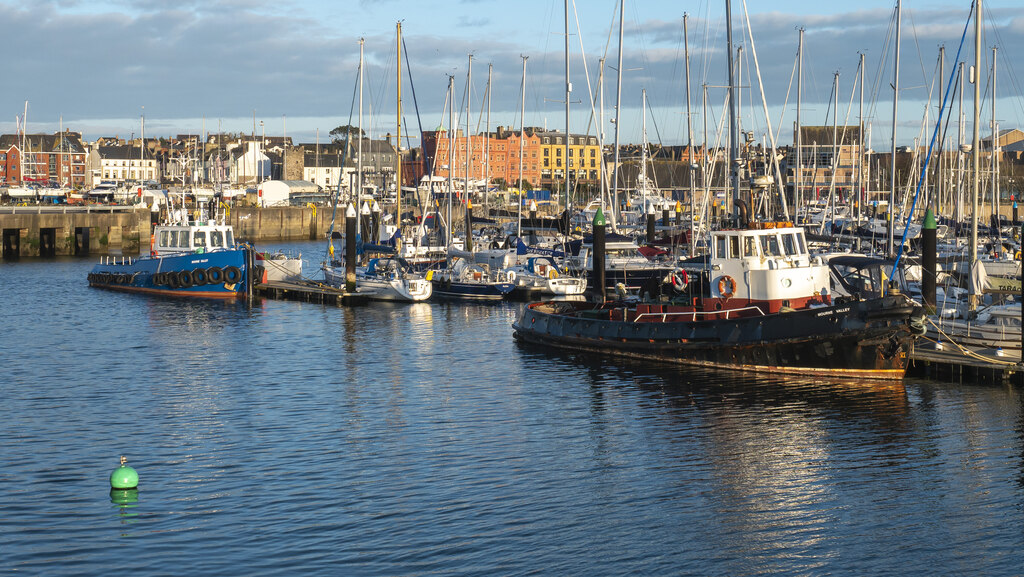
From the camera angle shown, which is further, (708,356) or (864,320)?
(708,356)

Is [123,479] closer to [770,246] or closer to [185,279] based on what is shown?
[770,246]

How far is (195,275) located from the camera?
178 ft

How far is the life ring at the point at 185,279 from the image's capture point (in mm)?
54531

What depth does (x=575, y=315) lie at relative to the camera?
123 ft

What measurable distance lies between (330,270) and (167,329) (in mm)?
14217

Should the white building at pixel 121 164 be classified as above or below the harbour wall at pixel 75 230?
above

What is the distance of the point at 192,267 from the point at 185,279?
0.69 m

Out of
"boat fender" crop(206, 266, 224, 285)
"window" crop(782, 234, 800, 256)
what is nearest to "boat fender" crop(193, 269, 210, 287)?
"boat fender" crop(206, 266, 224, 285)

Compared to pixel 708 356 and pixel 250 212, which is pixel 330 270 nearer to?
pixel 708 356

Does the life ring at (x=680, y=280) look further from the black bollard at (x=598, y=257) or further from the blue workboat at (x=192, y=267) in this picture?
the blue workboat at (x=192, y=267)

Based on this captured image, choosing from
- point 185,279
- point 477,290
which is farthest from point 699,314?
point 185,279

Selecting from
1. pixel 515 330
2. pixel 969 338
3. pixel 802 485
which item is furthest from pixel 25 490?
pixel 969 338

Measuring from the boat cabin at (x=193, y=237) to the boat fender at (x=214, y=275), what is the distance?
2.03m

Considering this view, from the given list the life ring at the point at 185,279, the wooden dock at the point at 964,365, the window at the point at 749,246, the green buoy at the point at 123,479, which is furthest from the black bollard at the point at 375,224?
the green buoy at the point at 123,479
